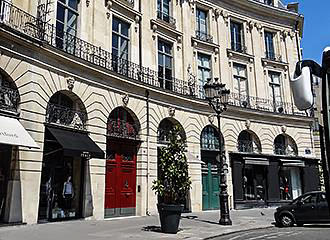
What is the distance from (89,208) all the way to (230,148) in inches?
437

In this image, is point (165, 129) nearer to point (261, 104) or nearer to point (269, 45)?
point (261, 104)

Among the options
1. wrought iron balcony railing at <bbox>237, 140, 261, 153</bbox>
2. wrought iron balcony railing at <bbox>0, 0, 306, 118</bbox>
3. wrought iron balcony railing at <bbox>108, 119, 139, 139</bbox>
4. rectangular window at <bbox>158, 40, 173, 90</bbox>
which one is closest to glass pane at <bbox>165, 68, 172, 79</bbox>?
rectangular window at <bbox>158, 40, 173, 90</bbox>

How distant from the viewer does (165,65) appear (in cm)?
2092

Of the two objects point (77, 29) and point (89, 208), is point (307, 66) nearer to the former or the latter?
point (89, 208)

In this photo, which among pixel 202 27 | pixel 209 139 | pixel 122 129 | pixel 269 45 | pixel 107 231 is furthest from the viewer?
pixel 269 45

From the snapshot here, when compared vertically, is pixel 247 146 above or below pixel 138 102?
below

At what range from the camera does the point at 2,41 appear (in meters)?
11.9

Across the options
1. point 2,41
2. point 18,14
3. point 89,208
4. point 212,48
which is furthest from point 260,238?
point 212,48

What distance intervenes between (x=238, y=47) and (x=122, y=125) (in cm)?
1280

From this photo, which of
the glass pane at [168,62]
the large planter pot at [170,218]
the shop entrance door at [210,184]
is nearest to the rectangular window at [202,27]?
the glass pane at [168,62]

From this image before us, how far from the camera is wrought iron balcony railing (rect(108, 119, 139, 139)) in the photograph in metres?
16.9

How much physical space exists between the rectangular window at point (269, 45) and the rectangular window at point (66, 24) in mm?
16670

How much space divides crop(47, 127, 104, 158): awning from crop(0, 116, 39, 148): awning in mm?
1337

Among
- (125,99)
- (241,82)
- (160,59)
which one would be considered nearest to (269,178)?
(241,82)
